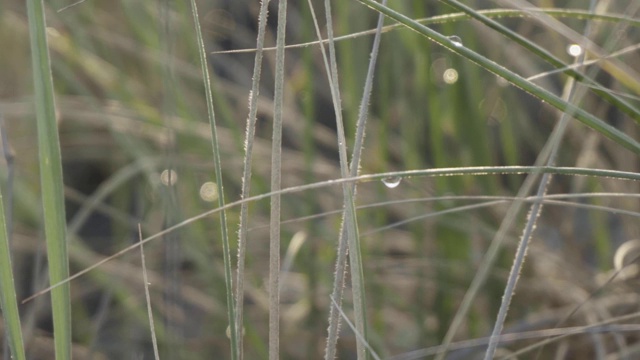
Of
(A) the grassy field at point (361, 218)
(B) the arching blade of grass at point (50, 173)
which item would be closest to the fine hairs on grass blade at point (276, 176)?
(B) the arching blade of grass at point (50, 173)

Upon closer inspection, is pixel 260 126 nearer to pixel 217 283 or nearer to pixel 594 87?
pixel 217 283

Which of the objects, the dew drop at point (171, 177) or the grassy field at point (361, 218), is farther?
the grassy field at point (361, 218)

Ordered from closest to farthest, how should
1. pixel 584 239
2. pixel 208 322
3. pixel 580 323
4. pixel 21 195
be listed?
1. pixel 580 323
2. pixel 21 195
3. pixel 208 322
4. pixel 584 239

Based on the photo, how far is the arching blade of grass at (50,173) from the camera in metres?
0.54

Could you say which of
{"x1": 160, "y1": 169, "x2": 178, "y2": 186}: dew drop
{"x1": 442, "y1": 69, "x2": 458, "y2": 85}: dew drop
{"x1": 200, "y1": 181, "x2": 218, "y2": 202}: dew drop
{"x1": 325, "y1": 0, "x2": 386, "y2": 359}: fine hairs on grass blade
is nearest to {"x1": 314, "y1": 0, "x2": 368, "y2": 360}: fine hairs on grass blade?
{"x1": 325, "y1": 0, "x2": 386, "y2": 359}: fine hairs on grass blade

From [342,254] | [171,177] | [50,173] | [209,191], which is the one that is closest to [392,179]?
[342,254]

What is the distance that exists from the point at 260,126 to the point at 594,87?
147 cm

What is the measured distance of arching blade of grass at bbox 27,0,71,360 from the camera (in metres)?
0.54

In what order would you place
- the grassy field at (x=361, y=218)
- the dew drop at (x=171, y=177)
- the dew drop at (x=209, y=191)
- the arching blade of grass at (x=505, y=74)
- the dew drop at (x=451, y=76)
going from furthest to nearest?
the dew drop at (x=209, y=191)
the dew drop at (x=451, y=76)
the grassy field at (x=361, y=218)
the dew drop at (x=171, y=177)
the arching blade of grass at (x=505, y=74)

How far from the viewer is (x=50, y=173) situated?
551mm

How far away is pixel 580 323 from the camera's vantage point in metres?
1.14

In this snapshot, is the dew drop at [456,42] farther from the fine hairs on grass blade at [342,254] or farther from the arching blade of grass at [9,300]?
the arching blade of grass at [9,300]

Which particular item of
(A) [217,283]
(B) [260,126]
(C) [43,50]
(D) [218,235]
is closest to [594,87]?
(C) [43,50]

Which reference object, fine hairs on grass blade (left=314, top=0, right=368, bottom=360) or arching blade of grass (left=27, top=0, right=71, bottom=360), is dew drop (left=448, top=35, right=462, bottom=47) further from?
arching blade of grass (left=27, top=0, right=71, bottom=360)
